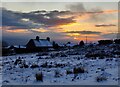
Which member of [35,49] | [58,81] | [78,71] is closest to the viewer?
[58,81]

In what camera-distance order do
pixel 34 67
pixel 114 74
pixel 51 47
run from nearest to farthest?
pixel 114 74 < pixel 34 67 < pixel 51 47

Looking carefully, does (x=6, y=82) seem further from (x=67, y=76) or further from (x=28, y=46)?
(x=28, y=46)

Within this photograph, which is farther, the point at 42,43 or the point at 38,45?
the point at 42,43

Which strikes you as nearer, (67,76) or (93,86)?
(93,86)

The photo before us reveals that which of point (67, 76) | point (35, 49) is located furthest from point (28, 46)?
point (67, 76)

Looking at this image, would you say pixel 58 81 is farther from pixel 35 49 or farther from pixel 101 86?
pixel 35 49

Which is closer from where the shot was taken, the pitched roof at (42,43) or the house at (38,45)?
the house at (38,45)

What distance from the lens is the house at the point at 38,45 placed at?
224ft

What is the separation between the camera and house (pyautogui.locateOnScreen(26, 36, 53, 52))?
68256mm

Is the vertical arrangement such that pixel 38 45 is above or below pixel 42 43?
below

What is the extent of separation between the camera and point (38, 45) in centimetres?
6919

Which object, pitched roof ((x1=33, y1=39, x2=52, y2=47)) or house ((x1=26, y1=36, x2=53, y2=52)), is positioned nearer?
house ((x1=26, y1=36, x2=53, y2=52))

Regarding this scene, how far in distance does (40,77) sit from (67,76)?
1401 mm

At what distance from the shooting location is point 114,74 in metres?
13.2
